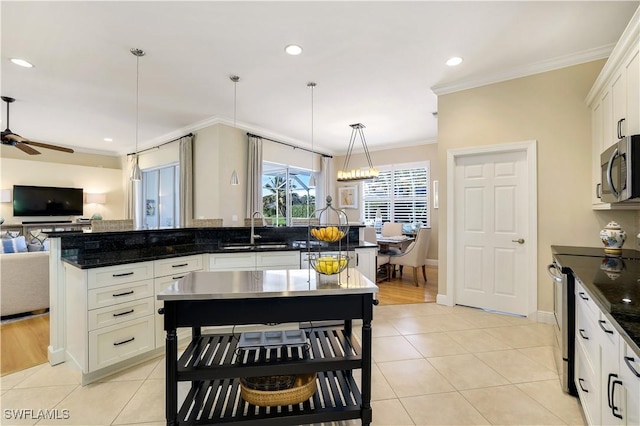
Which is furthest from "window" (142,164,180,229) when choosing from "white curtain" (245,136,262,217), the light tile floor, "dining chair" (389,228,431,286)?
"dining chair" (389,228,431,286)

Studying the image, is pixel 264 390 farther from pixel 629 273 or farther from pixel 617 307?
pixel 629 273

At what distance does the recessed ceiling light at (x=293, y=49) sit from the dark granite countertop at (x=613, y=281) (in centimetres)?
301

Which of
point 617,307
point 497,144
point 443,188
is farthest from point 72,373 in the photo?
point 497,144

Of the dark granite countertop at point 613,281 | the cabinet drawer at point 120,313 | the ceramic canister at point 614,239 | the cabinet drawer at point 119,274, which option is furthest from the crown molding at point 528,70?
the cabinet drawer at point 120,313

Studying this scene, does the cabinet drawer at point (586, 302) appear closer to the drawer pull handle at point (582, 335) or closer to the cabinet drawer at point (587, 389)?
the drawer pull handle at point (582, 335)

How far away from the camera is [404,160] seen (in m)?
7.33

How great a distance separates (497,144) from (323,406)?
349 cm

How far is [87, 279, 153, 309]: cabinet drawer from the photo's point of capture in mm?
2262

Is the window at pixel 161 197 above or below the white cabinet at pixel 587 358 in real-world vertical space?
above

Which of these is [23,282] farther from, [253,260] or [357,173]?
[357,173]

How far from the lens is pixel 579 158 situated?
10.5ft

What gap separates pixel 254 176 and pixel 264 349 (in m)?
4.46

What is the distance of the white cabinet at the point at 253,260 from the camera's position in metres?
3.08

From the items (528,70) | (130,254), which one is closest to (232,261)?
(130,254)
